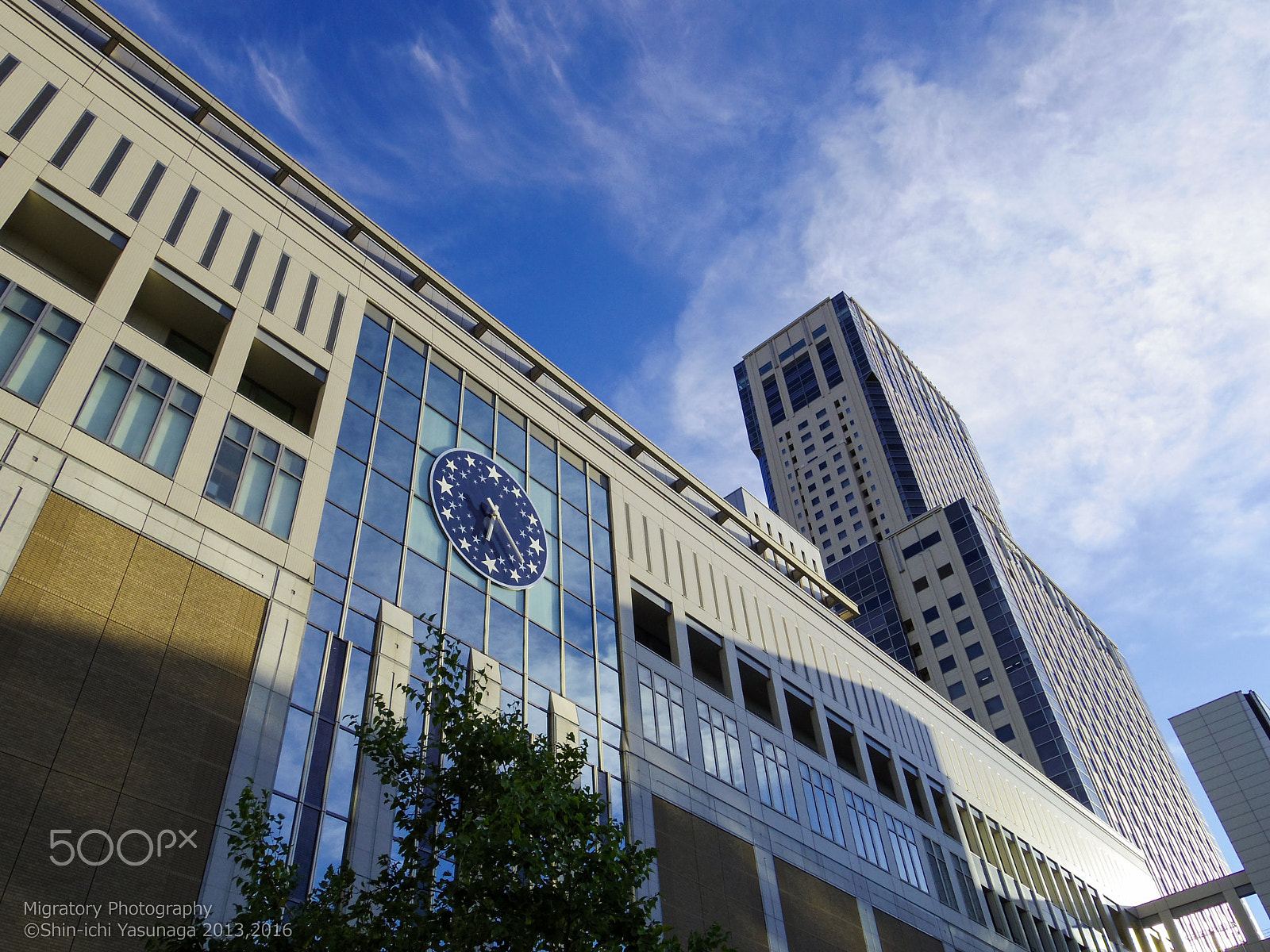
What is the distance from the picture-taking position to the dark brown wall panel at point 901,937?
4169cm

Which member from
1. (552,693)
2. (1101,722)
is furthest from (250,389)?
(1101,722)

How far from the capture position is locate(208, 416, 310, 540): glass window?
27.0m

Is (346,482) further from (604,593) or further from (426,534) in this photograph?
(604,593)

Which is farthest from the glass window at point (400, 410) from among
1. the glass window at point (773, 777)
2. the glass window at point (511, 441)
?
the glass window at point (773, 777)

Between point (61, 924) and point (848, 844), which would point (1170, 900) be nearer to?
point (848, 844)

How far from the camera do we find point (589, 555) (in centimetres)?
3916

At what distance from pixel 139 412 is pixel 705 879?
23.2 metres

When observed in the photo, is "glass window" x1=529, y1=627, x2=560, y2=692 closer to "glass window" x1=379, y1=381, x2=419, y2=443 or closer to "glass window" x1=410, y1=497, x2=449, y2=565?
"glass window" x1=410, y1=497, x2=449, y2=565

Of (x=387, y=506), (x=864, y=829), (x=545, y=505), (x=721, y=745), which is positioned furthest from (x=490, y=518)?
(x=864, y=829)

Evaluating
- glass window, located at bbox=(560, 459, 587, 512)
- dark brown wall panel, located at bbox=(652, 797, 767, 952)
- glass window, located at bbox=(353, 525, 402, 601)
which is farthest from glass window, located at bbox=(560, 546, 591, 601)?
glass window, located at bbox=(353, 525, 402, 601)

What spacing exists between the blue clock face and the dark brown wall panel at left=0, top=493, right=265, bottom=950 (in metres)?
9.42

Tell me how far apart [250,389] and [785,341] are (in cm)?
13926

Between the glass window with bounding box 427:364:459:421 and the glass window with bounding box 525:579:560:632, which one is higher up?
the glass window with bounding box 427:364:459:421

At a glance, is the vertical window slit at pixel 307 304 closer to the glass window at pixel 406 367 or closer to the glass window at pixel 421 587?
the glass window at pixel 406 367
